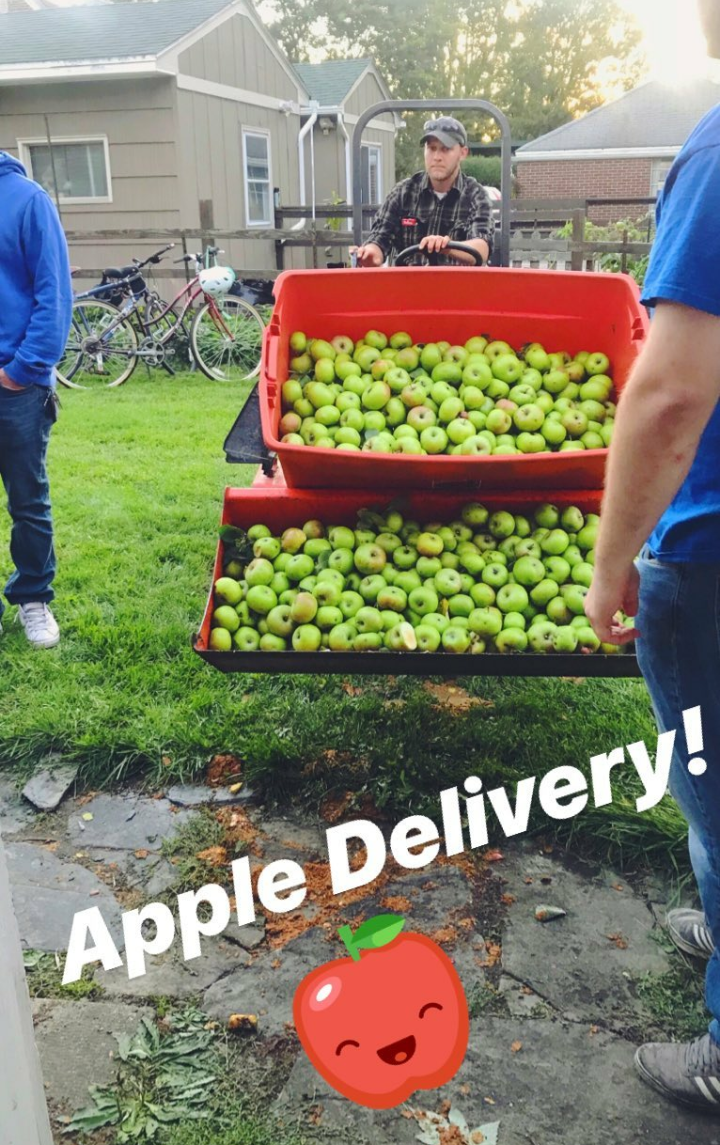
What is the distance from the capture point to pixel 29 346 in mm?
4035

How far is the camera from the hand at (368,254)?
4.70 meters

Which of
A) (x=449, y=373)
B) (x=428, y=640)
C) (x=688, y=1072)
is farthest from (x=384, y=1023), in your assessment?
(x=449, y=373)

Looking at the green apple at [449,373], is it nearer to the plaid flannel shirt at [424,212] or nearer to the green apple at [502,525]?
Result: the green apple at [502,525]

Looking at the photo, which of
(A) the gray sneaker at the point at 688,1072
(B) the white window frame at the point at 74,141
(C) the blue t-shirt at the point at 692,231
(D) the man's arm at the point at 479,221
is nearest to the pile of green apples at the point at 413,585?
(A) the gray sneaker at the point at 688,1072

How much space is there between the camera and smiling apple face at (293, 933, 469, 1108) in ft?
7.30

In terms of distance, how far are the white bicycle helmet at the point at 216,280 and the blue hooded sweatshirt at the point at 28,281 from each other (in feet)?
20.0

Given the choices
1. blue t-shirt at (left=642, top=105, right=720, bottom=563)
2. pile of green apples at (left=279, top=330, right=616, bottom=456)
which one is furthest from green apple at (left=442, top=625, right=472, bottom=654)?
blue t-shirt at (left=642, top=105, right=720, bottom=563)

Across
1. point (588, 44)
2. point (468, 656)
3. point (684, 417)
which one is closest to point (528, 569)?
point (468, 656)

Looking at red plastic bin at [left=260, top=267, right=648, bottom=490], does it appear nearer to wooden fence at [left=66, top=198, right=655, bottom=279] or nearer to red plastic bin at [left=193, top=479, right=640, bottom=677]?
red plastic bin at [left=193, top=479, right=640, bottom=677]

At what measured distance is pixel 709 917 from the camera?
2.08 meters

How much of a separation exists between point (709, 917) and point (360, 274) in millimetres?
2283

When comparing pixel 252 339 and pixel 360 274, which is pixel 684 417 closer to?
pixel 360 274

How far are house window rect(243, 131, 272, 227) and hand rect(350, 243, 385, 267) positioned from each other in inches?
519

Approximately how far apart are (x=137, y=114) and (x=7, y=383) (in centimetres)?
1205
